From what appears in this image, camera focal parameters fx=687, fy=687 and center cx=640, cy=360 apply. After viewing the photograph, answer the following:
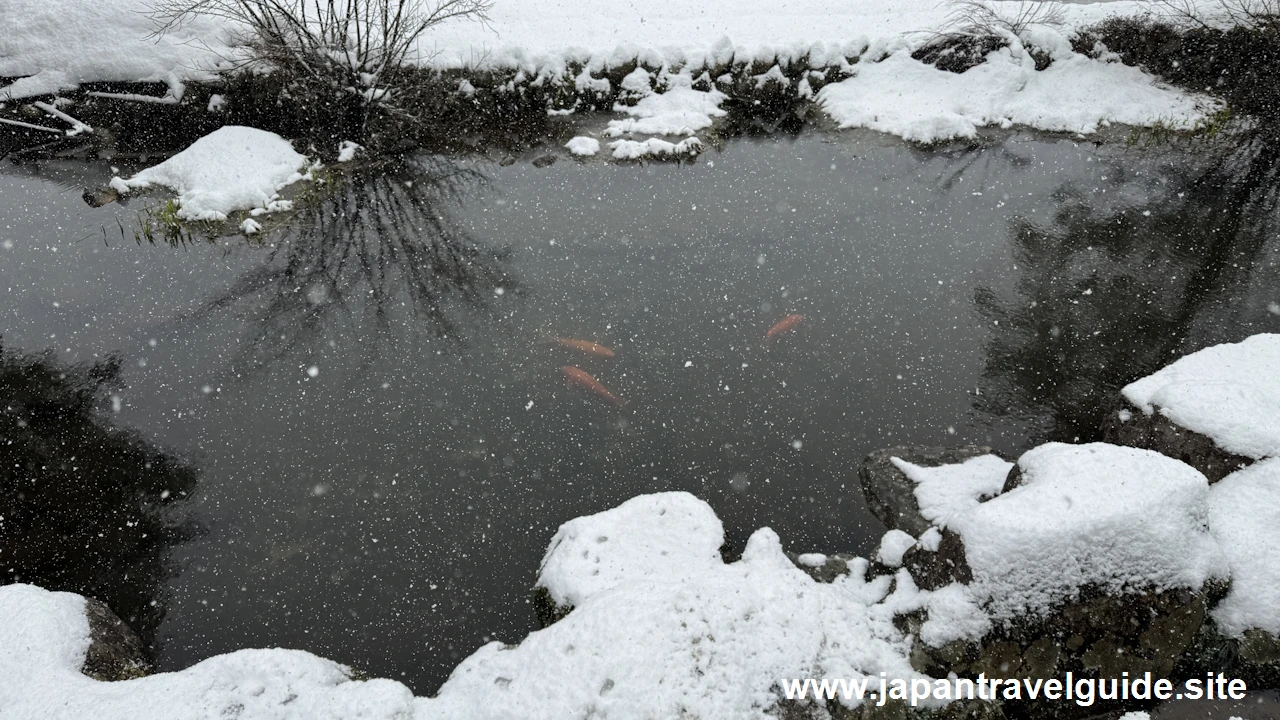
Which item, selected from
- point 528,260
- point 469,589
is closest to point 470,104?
point 528,260

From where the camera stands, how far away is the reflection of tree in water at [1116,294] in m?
7.42

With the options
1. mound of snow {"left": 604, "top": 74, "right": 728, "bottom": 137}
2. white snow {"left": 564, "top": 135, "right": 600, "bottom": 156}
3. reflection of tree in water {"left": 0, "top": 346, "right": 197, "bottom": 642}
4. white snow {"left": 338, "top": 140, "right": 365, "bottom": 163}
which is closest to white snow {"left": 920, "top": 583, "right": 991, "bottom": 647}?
reflection of tree in water {"left": 0, "top": 346, "right": 197, "bottom": 642}

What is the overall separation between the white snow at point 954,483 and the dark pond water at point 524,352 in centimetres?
50

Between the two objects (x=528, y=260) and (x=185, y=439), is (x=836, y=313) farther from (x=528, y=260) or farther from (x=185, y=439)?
(x=185, y=439)

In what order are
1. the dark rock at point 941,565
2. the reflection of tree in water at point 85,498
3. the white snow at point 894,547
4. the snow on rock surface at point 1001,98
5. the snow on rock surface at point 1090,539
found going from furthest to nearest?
the snow on rock surface at point 1001,98, the reflection of tree in water at point 85,498, the white snow at point 894,547, the dark rock at point 941,565, the snow on rock surface at point 1090,539

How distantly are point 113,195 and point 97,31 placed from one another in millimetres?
5452

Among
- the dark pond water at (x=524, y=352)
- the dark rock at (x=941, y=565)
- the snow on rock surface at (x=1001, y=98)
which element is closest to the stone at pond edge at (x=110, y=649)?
the dark pond water at (x=524, y=352)

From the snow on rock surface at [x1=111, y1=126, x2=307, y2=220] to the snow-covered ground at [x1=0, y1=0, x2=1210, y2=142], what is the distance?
9.06 feet

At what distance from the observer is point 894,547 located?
18.1ft

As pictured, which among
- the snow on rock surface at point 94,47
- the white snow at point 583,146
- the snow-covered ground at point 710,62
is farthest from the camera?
the snow on rock surface at point 94,47

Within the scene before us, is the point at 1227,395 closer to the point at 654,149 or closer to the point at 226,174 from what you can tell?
the point at 654,149

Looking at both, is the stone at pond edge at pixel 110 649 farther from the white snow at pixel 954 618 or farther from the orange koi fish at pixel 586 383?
the white snow at pixel 954 618

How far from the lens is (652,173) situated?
11250 millimetres

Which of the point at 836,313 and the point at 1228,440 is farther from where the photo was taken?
the point at 836,313
